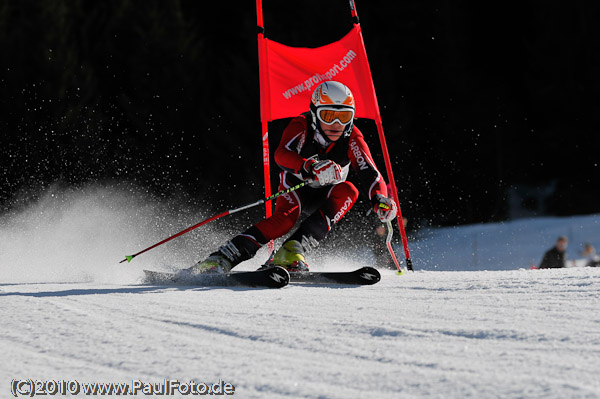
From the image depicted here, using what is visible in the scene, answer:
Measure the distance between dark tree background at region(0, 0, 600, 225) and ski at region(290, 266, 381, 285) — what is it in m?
14.3

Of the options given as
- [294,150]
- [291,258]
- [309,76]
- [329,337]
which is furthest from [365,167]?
[329,337]

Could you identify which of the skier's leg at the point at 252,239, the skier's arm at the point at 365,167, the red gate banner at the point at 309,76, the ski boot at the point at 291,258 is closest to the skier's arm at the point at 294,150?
the skier's leg at the point at 252,239

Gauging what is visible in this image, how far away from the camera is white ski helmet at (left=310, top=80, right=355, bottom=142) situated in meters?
4.67

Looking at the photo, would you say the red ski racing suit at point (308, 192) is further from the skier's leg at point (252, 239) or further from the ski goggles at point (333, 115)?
the ski goggles at point (333, 115)

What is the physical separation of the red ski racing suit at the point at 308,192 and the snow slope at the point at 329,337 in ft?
2.06

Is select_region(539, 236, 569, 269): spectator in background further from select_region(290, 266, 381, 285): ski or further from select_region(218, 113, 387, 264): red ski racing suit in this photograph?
select_region(290, 266, 381, 285): ski

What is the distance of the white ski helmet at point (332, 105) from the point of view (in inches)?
184

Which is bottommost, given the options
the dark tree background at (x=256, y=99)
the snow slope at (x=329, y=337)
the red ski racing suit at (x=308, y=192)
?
the snow slope at (x=329, y=337)

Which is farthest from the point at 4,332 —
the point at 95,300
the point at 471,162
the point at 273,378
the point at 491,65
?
the point at 491,65

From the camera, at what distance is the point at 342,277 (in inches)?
160

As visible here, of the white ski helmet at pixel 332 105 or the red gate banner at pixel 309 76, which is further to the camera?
the red gate banner at pixel 309 76

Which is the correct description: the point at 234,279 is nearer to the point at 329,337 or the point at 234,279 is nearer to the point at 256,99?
the point at 329,337

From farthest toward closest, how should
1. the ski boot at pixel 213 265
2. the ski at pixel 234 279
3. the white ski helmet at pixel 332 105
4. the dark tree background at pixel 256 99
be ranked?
the dark tree background at pixel 256 99 < the white ski helmet at pixel 332 105 < the ski boot at pixel 213 265 < the ski at pixel 234 279

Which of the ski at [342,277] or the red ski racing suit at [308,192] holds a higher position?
the red ski racing suit at [308,192]
